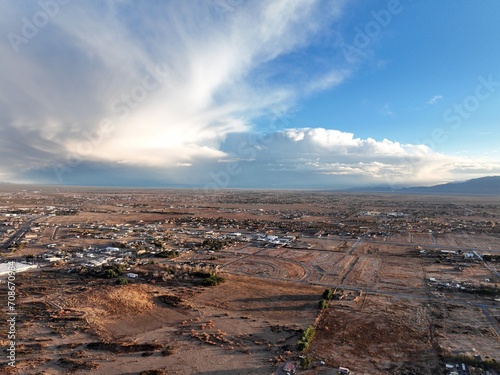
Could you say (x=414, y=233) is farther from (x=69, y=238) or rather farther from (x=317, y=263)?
(x=69, y=238)

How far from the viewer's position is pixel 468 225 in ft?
230

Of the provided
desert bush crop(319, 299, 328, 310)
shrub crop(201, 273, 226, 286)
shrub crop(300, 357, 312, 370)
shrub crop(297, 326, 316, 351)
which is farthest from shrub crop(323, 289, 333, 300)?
shrub crop(300, 357, 312, 370)

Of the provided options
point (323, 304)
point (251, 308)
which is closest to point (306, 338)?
point (323, 304)

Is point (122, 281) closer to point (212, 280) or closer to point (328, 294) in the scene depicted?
point (212, 280)

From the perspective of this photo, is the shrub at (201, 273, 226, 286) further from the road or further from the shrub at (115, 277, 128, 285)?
the road

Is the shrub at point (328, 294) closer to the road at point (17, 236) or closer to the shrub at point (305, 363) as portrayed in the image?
the shrub at point (305, 363)

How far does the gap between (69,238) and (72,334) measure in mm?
34918

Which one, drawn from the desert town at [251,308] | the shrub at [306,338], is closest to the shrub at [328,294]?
the desert town at [251,308]

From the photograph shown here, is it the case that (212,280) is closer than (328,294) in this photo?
No

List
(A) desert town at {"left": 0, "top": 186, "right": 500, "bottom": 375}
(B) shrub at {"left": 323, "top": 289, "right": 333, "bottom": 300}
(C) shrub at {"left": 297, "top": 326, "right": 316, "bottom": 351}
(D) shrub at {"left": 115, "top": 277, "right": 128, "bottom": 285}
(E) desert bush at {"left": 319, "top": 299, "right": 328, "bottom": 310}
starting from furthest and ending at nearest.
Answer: (D) shrub at {"left": 115, "top": 277, "right": 128, "bottom": 285} < (B) shrub at {"left": 323, "top": 289, "right": 333, "bottom": 300} < (E) desert bush at {"left": 319, "top": 299, "right": 328, "bottom": 310} < (C) shrub at {"left": 297, "top": 326, "right": 316, "bottom": 351} < (A) desert town at {"left": 0, "top": 186, "right": 500, "bottom": 375}

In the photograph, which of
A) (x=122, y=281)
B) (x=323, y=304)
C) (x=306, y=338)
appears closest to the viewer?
(x=306, y=338)

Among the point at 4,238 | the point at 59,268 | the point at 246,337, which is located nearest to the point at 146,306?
the point at 246,337

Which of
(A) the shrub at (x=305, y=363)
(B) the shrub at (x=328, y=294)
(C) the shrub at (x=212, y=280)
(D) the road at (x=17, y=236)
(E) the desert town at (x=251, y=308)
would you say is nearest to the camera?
(A) the shrub at (x=305, y=363)

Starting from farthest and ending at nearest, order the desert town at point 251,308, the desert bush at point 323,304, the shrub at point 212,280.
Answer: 1. the shrub at point 212,280
2. the desert bush at point 323,304
3. the desert town at point 251,308
